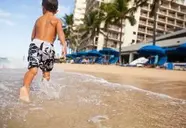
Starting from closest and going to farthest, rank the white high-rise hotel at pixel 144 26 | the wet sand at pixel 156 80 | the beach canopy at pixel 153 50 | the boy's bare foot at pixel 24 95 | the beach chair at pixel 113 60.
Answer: the boy's bare foot at pixel 24 95 < the wet sand at pixel 156 80 < the beach canopy at pixel 153 50 < the beach chair at pixel 113 60 < the white high-rise hotel at pixel 144 26

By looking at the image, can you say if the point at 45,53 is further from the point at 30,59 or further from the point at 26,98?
the point at 26,98

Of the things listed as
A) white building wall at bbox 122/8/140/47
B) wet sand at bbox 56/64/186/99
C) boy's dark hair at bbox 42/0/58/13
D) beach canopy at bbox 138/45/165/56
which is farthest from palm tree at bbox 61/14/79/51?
boy's dark hair at bbox 42/0/58/13

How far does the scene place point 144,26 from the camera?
2857 inches

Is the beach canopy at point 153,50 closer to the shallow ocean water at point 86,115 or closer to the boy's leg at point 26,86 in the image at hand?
the shallow ocean water at point 86,115

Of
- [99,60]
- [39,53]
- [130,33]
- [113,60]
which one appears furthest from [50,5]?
[130,33]

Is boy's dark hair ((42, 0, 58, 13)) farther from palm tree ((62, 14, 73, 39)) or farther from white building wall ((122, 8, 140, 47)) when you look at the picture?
white building wall ((122, 8, 140, 47))

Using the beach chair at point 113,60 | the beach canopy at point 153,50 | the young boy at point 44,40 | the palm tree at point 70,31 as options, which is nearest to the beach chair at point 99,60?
the beach chair at point 113,60

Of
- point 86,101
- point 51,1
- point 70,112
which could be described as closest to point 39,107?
point 70,112

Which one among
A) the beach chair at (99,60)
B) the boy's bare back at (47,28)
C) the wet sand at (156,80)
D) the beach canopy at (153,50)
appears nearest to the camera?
the boy's bare back at (47,28)

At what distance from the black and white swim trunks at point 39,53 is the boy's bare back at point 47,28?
7cm

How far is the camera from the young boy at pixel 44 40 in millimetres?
3455

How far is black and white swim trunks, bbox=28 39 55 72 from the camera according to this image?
3457mm

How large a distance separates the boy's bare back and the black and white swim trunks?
74 mm

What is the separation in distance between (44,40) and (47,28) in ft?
0.49
